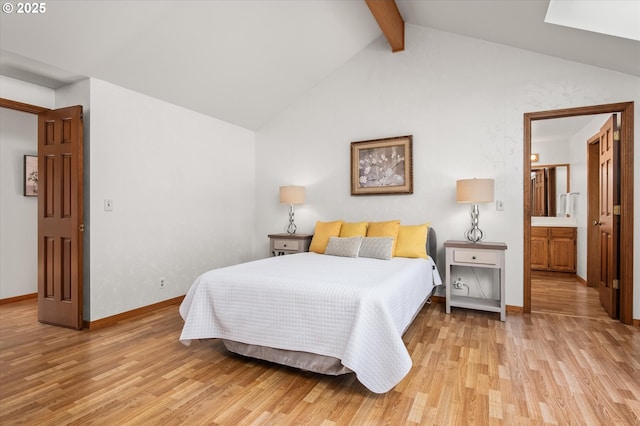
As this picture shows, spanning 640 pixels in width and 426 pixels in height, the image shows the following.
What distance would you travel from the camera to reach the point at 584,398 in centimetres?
196

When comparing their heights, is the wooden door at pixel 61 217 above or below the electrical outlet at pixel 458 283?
above

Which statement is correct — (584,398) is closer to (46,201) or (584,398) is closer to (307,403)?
(307,403)

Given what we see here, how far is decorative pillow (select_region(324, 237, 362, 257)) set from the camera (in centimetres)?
362

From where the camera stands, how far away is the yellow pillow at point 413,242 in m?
3.58

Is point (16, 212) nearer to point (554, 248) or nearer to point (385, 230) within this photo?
point (385, 230)

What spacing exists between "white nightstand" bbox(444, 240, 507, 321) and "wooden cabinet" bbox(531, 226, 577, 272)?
2941mm

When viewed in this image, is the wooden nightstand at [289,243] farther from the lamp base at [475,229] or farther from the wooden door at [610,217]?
the wooden door at [610,217]

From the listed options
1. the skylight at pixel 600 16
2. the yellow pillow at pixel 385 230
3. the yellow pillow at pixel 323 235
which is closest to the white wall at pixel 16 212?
the yellow pillow at pixel 323 235

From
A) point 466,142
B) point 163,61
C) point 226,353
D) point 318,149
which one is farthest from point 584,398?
point 163,61

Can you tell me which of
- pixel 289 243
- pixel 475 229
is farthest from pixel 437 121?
pixel 289 243

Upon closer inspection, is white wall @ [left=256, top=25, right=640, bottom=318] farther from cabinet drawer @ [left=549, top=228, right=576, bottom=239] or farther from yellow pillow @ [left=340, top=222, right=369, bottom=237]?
cabinet drawer @ [left=549, top=228, right=576, bottom=239]

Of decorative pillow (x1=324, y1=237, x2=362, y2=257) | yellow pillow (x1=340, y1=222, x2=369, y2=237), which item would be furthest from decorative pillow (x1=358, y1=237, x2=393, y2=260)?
yellow pillow (x1=340, y1=222, x2=369, y2=237)

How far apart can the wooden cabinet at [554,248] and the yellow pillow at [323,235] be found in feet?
13.0

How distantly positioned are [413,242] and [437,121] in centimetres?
153
